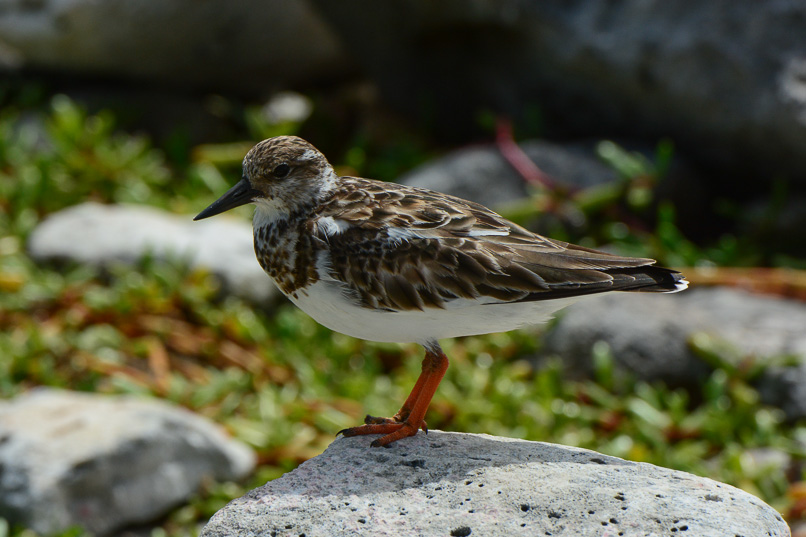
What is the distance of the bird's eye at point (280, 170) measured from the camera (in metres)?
4.34

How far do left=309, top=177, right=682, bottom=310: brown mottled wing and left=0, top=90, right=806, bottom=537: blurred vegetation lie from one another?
2.42 m

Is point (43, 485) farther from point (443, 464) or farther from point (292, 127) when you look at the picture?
point (292, 127)

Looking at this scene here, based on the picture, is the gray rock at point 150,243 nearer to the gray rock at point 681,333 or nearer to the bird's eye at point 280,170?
the gray rock at point 681,333

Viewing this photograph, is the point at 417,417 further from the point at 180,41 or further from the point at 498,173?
the point at 180,41

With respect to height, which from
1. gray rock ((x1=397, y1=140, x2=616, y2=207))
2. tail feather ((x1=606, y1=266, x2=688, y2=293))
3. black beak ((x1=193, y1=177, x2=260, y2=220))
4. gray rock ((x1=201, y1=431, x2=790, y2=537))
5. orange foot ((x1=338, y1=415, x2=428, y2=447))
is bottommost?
gray rock ((x1=397, y1=140, x2=616, y2=207))

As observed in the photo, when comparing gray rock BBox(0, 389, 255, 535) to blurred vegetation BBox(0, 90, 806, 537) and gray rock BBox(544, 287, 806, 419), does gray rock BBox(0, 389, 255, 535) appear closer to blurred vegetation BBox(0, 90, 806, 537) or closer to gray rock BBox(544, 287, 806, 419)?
blurred vegetation BBox(0, 90, 806, 537)

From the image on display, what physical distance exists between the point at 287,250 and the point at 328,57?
7.62 metres

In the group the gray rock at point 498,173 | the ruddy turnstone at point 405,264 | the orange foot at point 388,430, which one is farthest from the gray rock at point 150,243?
the orange foot at point 388,430

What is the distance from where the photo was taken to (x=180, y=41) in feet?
33.7

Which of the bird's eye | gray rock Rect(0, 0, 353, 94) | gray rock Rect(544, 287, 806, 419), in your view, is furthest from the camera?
gray rock Rect(0, 0, 353, 94)

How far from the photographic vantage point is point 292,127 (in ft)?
32.8

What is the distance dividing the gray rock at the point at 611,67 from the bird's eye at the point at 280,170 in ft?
16.8

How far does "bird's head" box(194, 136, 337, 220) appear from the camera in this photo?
4.35m

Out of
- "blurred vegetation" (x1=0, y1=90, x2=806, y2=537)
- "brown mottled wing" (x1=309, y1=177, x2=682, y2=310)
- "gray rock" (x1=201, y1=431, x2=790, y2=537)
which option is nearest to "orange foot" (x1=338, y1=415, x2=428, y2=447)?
"gray rock" (x1=201, y1=431, x2=790, y2=537)
